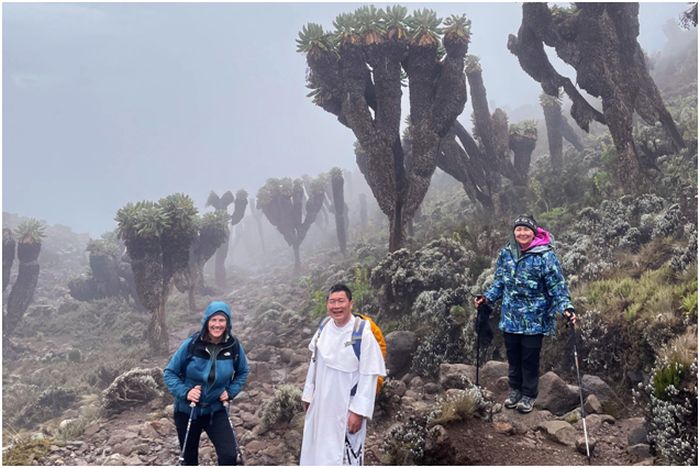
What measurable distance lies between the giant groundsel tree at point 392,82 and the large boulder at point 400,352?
5817 mm

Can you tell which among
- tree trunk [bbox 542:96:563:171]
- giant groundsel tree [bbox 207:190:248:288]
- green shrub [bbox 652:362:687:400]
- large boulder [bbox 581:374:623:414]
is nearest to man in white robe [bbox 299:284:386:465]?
green shrub [bbox 652:362:687:400]

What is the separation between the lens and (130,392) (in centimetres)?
916

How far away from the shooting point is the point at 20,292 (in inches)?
916

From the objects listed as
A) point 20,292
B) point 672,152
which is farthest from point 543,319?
point 20,292

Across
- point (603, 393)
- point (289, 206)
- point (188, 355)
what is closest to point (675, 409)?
point (603, 393)

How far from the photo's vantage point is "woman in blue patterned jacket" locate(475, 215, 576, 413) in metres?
4.62

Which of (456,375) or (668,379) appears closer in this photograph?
(668,379)

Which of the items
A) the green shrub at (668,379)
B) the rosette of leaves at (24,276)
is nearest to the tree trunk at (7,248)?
the rosette of leaves at (24,276)

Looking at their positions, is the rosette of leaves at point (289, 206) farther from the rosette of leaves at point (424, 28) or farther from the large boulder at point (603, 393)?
the large boulder at point (603, 393)

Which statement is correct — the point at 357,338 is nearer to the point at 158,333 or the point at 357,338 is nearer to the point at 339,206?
the point at 158,333

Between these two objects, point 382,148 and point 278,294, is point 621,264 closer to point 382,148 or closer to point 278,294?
point 382,148

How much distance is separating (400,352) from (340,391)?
5.11m

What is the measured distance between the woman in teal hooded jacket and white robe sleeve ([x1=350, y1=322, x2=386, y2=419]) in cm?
121

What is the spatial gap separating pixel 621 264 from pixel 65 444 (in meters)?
10.9
